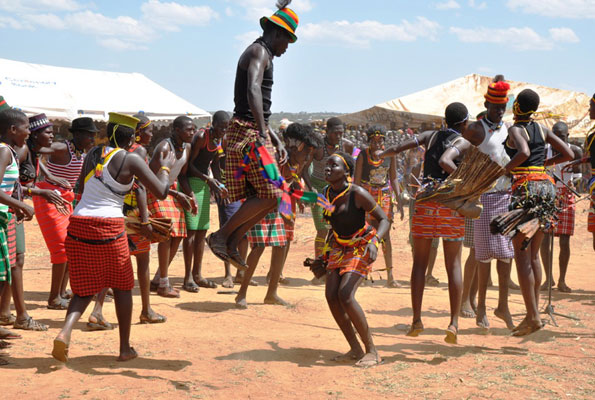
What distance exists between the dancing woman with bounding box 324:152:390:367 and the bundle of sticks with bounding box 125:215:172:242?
5.14 feet

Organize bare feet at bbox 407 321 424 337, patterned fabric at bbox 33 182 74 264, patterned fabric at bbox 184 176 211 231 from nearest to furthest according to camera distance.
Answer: bare feet at bbox 407 321 424 337
patterned fabric at bbox 33 182 74 264
patterned fabric at bbox 184 176 211 231

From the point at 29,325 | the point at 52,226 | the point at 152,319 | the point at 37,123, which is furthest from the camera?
the point at 52,226

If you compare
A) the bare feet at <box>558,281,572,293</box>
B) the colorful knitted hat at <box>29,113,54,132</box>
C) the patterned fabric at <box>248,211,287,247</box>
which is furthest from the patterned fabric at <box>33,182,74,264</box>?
the bare feet at <box>558,281,572,293</box>

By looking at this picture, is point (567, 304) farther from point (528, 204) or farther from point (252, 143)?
point (252, 143)

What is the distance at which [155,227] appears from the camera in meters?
6.23

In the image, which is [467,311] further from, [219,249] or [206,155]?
[206,155]

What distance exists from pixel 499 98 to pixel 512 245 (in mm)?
1493

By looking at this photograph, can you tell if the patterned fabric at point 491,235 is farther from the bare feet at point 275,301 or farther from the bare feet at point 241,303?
the bare feet at point 241,303

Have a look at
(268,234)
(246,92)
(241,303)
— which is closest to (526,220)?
(246,92)

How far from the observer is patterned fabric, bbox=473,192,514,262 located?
21.6 feet

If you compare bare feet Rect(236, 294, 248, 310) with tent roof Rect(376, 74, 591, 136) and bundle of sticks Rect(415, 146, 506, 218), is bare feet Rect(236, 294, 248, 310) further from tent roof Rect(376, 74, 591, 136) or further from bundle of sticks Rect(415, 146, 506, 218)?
tent roof Rect(376, 74, 591, 136)

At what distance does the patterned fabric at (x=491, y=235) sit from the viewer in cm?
657

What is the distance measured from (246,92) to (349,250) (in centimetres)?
163

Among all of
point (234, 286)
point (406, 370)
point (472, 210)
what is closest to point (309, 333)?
point (406, 370)
